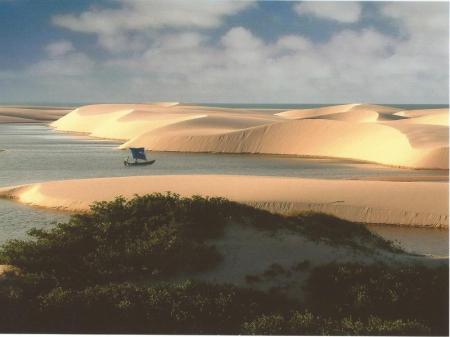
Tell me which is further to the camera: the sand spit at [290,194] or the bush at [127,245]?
the sand spit at [290,194]

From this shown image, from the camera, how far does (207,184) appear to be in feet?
94.6

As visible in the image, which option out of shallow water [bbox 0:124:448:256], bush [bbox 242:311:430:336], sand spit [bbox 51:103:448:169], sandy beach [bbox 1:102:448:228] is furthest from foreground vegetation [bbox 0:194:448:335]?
sand spit [bbox 51:103:448:169]

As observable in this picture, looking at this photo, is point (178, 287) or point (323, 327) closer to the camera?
point (323, 327)

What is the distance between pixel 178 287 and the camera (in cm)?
1230

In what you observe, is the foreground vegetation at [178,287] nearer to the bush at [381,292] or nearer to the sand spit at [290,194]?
the bush at [381,292]

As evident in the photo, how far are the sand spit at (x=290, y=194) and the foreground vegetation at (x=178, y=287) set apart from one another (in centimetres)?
857

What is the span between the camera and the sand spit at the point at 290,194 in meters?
23.9

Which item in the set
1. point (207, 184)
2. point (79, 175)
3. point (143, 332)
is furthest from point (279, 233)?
point (79, 175)

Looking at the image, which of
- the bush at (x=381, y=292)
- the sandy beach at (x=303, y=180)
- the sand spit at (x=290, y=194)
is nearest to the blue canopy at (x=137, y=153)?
the sandy beach at (x=303, y=180)

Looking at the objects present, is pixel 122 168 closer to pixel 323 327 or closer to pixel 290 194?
pixel 290 194

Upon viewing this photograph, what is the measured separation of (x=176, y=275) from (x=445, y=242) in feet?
34.1

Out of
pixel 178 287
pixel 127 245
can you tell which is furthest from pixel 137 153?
pixel 178 287

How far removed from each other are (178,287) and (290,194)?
13.8 meters

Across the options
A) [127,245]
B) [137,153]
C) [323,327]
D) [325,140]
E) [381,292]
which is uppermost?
[127,245]
